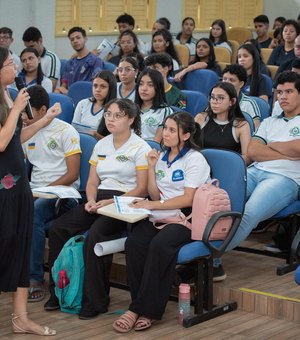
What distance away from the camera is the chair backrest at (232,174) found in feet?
15.3

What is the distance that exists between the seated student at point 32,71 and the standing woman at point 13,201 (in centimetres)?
322

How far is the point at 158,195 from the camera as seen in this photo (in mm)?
4789

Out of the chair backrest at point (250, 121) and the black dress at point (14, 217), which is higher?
the chair backrest at point (250, 121)

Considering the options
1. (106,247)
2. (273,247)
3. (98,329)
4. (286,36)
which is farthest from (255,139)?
(286,36)

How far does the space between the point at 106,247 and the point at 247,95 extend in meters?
2.44

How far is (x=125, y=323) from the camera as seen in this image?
4430 millimetres

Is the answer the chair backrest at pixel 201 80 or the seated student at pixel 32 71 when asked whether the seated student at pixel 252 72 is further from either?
the seated student at pixel 32 71

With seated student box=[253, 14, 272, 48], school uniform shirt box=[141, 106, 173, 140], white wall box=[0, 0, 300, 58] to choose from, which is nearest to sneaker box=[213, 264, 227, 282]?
school uniform shirt box=[141, 106, 173, 140]

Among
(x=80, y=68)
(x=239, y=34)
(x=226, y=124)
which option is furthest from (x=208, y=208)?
(x=239, y=34)

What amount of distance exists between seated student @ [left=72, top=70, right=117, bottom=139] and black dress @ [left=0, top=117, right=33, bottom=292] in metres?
1.69

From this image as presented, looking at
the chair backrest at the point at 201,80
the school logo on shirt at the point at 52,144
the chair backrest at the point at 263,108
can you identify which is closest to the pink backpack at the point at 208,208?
the school logo on shirt at the point at 52,144

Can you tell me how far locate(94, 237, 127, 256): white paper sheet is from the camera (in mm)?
4613

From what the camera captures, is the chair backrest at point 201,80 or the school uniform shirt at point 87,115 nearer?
the school uniform shirt at point 87,115

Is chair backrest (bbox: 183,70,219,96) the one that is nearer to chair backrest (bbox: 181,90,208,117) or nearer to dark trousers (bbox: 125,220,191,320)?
chair backrest (bbox: 181,90,208,117)
